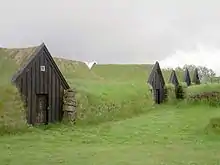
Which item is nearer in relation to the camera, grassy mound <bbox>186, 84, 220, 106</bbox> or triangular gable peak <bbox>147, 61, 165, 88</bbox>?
grassy mound <bbox>186, 84, 220, 106</bbox>

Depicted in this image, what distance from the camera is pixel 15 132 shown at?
19.2 meters

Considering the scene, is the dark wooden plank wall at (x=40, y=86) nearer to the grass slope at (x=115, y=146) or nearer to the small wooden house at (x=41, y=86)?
the small wooden house at (x=41, y=86)

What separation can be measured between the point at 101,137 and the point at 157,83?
26856 mm

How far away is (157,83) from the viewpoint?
4450cm

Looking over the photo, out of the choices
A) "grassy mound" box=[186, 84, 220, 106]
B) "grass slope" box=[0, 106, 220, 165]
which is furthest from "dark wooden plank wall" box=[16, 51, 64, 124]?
"grassy mound" box=[186, 84, 220, 106]

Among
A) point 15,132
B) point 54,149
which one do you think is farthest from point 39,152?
point 15,132

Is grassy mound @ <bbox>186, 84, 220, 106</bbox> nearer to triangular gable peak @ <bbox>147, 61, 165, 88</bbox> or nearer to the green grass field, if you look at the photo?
the green grass field

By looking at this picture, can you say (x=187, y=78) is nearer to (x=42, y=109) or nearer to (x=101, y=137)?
(x=42, y=109)

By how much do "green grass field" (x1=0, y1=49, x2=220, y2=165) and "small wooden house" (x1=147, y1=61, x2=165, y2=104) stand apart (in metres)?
10.4

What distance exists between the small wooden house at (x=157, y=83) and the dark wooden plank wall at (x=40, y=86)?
2001 cm

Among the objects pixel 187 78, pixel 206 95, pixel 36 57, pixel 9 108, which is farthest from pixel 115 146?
pixel 187 78

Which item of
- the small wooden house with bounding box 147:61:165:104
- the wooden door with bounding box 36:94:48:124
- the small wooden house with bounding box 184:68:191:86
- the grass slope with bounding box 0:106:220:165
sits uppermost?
the small wooden house with bounding box 184:68:191:86

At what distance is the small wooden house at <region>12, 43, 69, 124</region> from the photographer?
22.0 m

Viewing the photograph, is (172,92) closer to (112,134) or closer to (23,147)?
(112,134)
